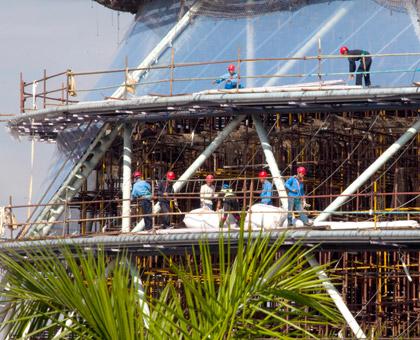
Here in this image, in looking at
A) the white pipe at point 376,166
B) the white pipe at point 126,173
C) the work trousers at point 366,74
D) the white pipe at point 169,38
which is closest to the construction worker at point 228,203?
the white pipe at point 376,166

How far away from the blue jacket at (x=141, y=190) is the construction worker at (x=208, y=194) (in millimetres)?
1234

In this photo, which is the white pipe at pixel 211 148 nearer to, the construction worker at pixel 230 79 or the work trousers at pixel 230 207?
the construction worker at pixel 230 79

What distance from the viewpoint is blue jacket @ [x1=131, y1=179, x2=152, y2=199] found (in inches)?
1432

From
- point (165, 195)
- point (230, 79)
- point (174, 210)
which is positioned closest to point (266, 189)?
→ point (165, 195)

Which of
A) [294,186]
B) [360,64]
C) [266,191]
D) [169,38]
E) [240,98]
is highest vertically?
[169,38]

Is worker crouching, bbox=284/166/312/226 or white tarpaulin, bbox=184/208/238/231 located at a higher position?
worker crouching, bbox=284/166/312/226

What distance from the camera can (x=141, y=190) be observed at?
36.4 m

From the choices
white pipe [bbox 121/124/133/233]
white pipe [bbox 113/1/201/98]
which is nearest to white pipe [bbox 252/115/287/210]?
white pipe [bbox 121/124/133/233]

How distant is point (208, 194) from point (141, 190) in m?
1.74

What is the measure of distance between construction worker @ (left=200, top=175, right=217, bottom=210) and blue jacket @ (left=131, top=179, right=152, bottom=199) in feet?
4.05

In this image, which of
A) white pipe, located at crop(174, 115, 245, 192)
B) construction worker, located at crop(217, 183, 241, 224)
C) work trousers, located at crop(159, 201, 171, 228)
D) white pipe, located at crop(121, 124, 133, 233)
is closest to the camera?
construction worker, located at crop(217, 183, 241, 224)

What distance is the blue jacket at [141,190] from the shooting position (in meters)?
36.4

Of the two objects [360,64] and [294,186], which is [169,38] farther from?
[294,186]

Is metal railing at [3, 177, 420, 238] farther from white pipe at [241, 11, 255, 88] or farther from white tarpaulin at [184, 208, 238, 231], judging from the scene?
white pipe at [241, 11, 255, 88]
